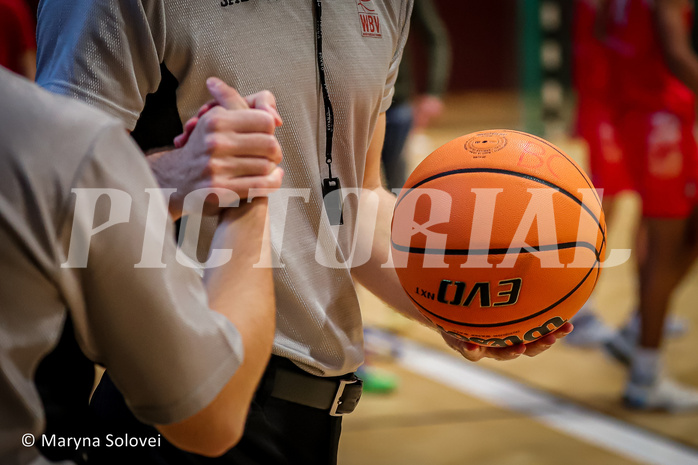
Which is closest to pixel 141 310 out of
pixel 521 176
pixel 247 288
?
pixel 247 288

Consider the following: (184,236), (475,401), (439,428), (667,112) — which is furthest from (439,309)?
(667,112)

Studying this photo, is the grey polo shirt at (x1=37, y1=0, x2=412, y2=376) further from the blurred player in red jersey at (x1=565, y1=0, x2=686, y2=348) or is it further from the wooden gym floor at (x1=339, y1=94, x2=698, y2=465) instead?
the blurred player in red jersey at (x1=565, y1=0, x2=686, y2=348)

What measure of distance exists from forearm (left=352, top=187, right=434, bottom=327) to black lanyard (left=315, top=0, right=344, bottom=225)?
0.40ft

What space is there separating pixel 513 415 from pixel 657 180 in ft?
3.99

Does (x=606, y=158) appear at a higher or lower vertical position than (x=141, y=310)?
lower

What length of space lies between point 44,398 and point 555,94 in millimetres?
9328

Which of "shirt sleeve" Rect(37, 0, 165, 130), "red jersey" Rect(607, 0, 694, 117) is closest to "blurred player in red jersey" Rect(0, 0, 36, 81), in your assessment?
"shirt sleeve" Rect(37, 0, 165, 130)

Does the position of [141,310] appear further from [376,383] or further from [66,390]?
[376,383]

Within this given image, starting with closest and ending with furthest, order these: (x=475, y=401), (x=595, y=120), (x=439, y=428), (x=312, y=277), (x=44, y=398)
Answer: (x=312, y=277), (x=44, y=398), (x=439, y=428), (x=475, y=401), (x=595, y=120)

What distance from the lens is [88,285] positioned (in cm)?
64

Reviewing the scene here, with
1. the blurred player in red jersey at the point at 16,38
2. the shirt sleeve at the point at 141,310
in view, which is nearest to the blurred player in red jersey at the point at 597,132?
the blurred player in red jersey at the point at 16,38

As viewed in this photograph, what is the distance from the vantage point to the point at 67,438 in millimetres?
1143

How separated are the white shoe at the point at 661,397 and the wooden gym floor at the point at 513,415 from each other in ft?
0.15

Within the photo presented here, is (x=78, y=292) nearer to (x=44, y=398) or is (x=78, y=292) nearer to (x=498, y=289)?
(x=498, y=289)
